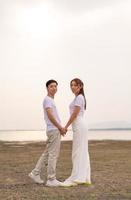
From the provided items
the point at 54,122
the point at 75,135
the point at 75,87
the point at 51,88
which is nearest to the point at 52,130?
the point at 54,122

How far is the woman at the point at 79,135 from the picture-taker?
1172cm

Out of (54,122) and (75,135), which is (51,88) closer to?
(54,122)

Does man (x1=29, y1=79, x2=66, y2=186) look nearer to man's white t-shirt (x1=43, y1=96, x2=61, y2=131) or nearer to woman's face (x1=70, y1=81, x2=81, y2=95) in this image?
man's white t-shirt (x1=43, y1=96, x2=61, y2=131)

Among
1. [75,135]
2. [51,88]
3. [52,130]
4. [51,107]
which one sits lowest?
[75,135]

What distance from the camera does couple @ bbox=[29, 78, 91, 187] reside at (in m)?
11.5

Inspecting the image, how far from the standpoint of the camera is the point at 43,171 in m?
15.0

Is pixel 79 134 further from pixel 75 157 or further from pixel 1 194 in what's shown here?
pixel 1 194

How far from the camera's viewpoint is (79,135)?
11820 millimetres

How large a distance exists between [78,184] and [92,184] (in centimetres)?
39

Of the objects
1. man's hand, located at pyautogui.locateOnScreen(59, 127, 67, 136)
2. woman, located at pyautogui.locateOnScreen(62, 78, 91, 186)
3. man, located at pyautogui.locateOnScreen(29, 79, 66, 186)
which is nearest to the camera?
man's hand, located at pyautogui.locateOnScreen(59, 127, 67, 136)

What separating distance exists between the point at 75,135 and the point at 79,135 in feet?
0.33

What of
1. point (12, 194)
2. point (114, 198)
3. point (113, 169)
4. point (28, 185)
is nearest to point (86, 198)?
point (114, 198)

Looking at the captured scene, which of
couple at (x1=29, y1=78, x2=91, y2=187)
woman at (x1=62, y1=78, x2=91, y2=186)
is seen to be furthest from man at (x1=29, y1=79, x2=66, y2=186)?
woman at (x1=62, y1=78, x2=91, y2=186)

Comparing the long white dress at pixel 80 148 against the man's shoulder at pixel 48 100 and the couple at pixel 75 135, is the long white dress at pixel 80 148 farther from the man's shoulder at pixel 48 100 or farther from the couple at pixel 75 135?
the man's shoulder at pixel 48 100
